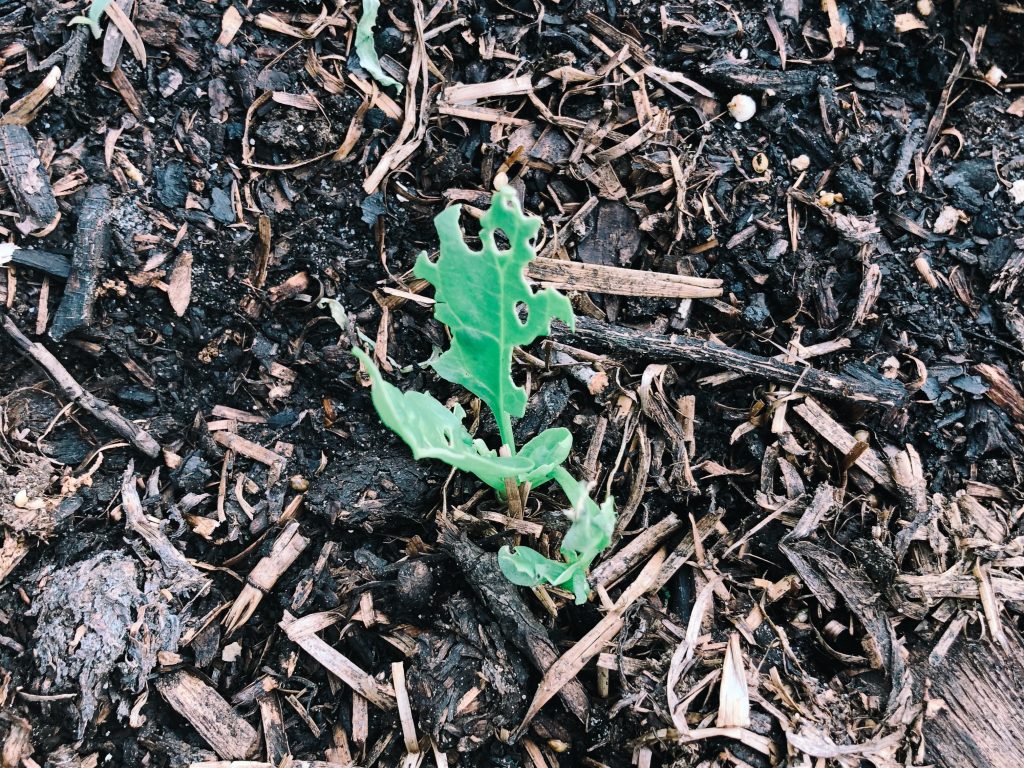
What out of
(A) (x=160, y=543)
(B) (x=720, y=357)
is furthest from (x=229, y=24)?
(B) (x=720, y=357)

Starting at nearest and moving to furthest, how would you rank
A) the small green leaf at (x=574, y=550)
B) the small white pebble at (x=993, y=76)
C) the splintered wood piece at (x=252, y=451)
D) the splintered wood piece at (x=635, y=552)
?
1. the small green leaf at (x=574, y=550)
2. the splintered wood piece at (x=635, y=552)
3. the splintered wood piece at (x=252, y=451)
4. the small white pebble at (x=993, y=76)

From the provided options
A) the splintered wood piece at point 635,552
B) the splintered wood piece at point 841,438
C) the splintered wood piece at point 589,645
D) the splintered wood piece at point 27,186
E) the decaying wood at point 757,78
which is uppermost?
the decaying wood at point 757,78

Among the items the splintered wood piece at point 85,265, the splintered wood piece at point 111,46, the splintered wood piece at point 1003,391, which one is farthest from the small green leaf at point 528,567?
the splintered wood piece at point 111,46

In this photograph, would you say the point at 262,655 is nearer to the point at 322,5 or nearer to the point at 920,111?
the point at 322,5

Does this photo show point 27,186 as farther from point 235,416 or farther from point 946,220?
point 946,220

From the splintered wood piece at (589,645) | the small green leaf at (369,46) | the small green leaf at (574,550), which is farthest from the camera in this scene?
the small green leaf at (369,46)

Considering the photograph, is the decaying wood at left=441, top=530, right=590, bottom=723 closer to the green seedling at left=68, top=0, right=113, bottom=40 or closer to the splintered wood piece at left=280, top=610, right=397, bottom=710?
the splintered wood piece at left=280, top=610, right=397, bottom=710

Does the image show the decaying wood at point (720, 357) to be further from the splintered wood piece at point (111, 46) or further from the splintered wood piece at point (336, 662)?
the splintered wood piece at point (111, 46)
